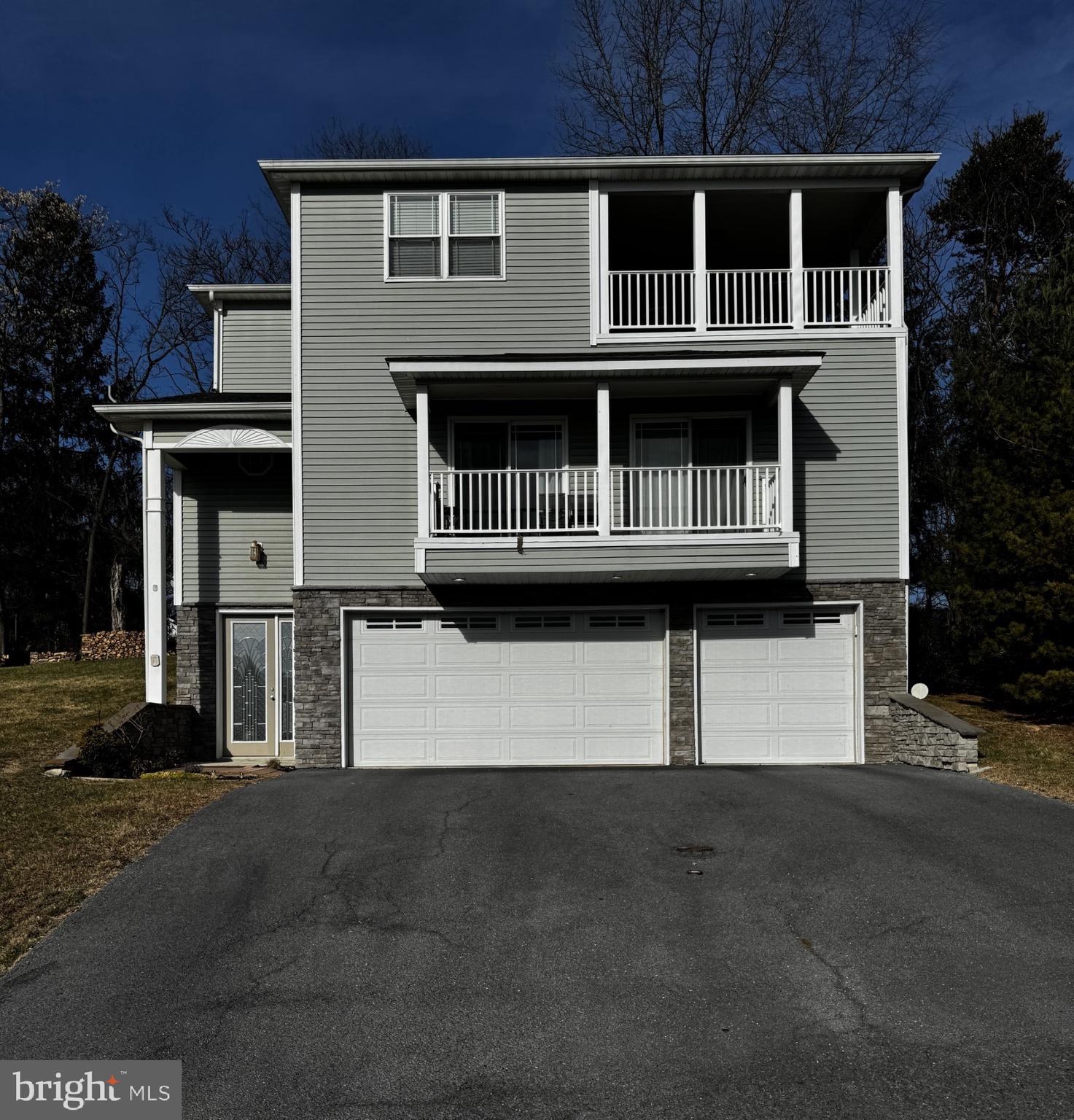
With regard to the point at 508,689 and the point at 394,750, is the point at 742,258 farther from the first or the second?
the point at 394,750

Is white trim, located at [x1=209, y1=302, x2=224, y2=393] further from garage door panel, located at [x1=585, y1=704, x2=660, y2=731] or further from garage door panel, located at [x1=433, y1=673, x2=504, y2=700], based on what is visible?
garage door panel, located at [x1=585, y1=704, x2=660, y2=731]

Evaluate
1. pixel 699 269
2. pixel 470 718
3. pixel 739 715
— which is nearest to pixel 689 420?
pixel 699 269

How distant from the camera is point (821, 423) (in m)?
12.8

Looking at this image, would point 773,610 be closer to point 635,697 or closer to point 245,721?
point 635,697

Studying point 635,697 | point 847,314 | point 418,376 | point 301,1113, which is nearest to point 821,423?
point 847,314

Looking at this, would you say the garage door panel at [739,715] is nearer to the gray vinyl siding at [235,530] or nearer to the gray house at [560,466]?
the gray house at [560,466]

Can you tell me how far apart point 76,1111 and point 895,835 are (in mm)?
6923

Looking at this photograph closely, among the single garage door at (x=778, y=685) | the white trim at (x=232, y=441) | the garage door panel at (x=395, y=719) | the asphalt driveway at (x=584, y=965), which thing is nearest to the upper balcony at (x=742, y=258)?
the single garage door at (x=778, y=685)

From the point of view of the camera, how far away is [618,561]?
11.8 m

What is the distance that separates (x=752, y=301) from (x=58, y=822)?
10.8m

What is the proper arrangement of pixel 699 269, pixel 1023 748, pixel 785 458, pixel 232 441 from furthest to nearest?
pixel 232 441 < pixel 699 269 < pixel 1023 748 < pixel 785 458

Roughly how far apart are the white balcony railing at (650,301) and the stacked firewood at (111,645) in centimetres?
1819

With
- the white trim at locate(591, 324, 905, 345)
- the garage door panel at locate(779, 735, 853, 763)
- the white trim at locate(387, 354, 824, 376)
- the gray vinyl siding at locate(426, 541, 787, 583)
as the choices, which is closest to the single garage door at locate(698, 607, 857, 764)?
the garage door panel at locate(779, 735, 853, 763)

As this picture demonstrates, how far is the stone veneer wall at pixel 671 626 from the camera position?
496 inches
